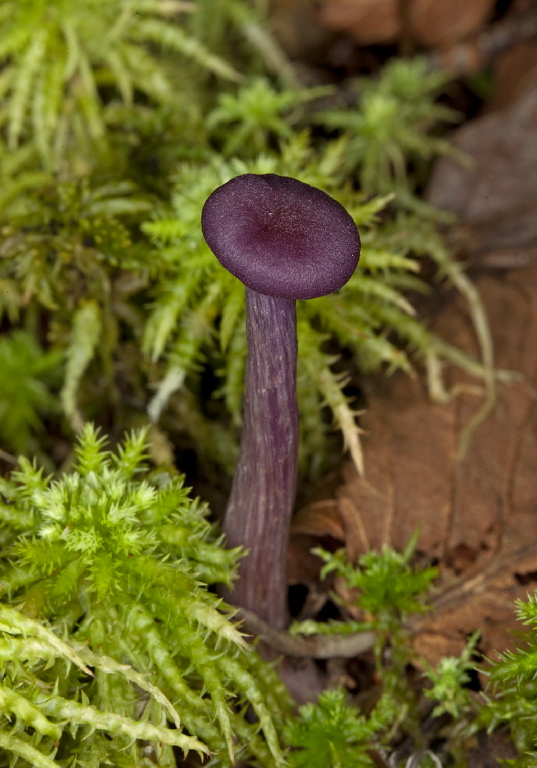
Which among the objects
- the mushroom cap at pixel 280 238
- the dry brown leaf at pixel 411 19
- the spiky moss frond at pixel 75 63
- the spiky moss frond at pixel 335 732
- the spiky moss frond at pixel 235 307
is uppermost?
the dry brown leaf at pixel 411 19

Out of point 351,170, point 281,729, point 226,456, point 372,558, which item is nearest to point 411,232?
point 351,170

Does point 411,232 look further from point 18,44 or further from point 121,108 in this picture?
point 18,44

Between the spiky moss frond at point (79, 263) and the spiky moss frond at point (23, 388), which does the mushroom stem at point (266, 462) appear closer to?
the spiky moss frond at point (79, 263)

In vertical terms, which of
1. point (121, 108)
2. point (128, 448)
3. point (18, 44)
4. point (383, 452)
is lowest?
point (383, 452)

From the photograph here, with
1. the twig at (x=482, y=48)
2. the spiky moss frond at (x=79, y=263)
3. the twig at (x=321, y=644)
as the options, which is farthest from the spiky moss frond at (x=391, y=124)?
the twig at (x=321, y=644)

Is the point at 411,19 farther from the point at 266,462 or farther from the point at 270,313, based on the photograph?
the point at 266,462

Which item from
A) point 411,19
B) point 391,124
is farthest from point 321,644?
point 411,19

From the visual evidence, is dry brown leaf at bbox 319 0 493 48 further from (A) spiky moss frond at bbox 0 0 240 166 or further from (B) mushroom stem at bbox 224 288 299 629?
(B) mushroom stem at bbox 224 288 299 629
